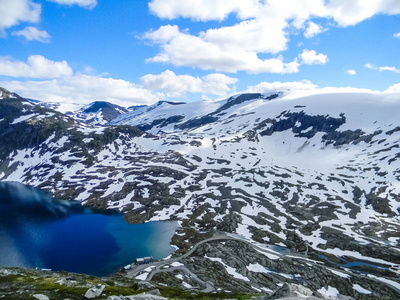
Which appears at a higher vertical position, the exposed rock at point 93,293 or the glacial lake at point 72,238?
the exposed rock at point 93,293

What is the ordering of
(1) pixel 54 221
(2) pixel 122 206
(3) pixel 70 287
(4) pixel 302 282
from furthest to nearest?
(2) pixel 122 206
(1) pixel 54 221
(4) pixel 302 282
(3) pixel 70 287

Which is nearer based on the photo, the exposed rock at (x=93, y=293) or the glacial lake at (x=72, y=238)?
the exposed rock at (x=93, y=293)

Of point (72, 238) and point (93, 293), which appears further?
point (72, 238)

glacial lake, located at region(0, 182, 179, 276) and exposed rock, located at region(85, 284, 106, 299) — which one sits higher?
exposed rock, located at region(85, 284, 106, 299)

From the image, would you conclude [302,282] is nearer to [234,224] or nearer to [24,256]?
[234,224]

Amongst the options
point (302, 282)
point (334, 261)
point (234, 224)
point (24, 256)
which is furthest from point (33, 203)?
point (334, 261)

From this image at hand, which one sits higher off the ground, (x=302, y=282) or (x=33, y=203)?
(x=33, y=203)

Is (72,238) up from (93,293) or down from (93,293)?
down

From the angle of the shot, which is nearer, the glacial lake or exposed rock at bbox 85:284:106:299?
exposed rock at bbox 85:284:106:299
